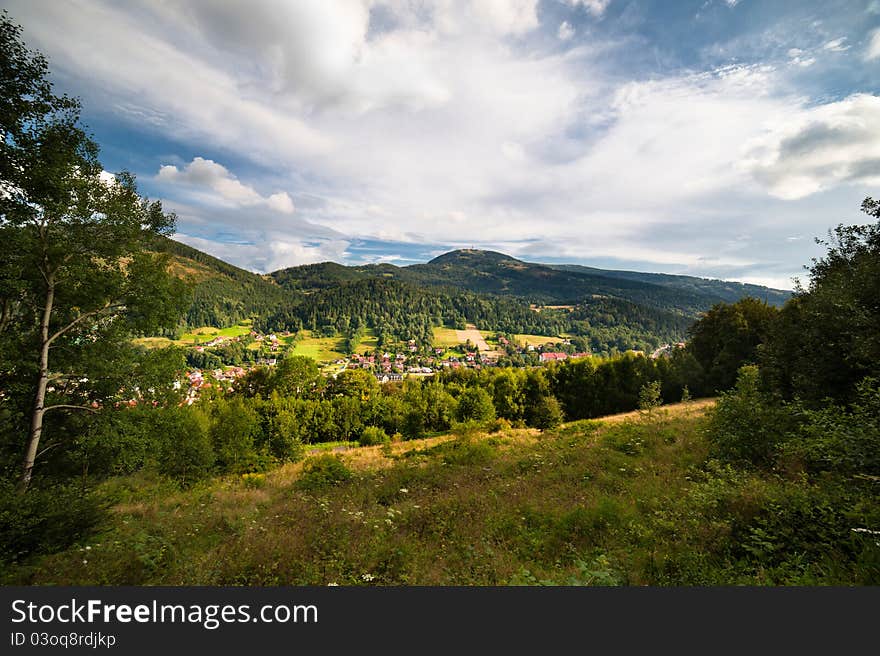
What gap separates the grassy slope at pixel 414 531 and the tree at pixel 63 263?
378 centimetres

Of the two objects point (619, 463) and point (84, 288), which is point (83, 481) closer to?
point (84, 288)

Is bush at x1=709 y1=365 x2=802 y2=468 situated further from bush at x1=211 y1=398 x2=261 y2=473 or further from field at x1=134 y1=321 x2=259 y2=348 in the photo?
field at x1=134 y1=321 x2=259 y2=348

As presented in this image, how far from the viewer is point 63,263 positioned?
7.85 metres

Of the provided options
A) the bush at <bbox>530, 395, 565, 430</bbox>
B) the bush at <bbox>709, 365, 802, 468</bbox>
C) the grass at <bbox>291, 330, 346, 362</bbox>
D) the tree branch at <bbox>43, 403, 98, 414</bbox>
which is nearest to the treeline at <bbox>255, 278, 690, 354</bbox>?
the grass at <bbox>291, 330, 346, 362</bbox>

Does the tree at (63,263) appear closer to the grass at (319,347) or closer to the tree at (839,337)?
the tree at (839,337)

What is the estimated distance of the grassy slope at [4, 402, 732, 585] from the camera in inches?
203

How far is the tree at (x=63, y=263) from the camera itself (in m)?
6.98

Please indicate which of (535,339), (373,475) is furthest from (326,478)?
(535,339)

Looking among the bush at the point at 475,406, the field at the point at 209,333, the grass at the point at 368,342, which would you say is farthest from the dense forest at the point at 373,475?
the field at the point at 209,333

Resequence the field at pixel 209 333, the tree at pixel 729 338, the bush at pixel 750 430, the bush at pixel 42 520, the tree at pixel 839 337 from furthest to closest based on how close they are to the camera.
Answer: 1. the field at pixel 209 333
2. the tree at pixel 729 338
3. the tree at pixel 839 337
4. the bush at pixel 750 430
5. the bush at pixel 42 520

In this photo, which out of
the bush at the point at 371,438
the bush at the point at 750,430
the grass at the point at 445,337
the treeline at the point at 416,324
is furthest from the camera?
the treeline at the point at 416,324

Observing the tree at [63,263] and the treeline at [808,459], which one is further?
the tree at [63,263]

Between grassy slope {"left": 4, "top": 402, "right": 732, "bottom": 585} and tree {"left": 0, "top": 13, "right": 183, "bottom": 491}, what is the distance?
378 cm

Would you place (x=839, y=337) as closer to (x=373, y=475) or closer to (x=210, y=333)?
(x=373, y=475)
